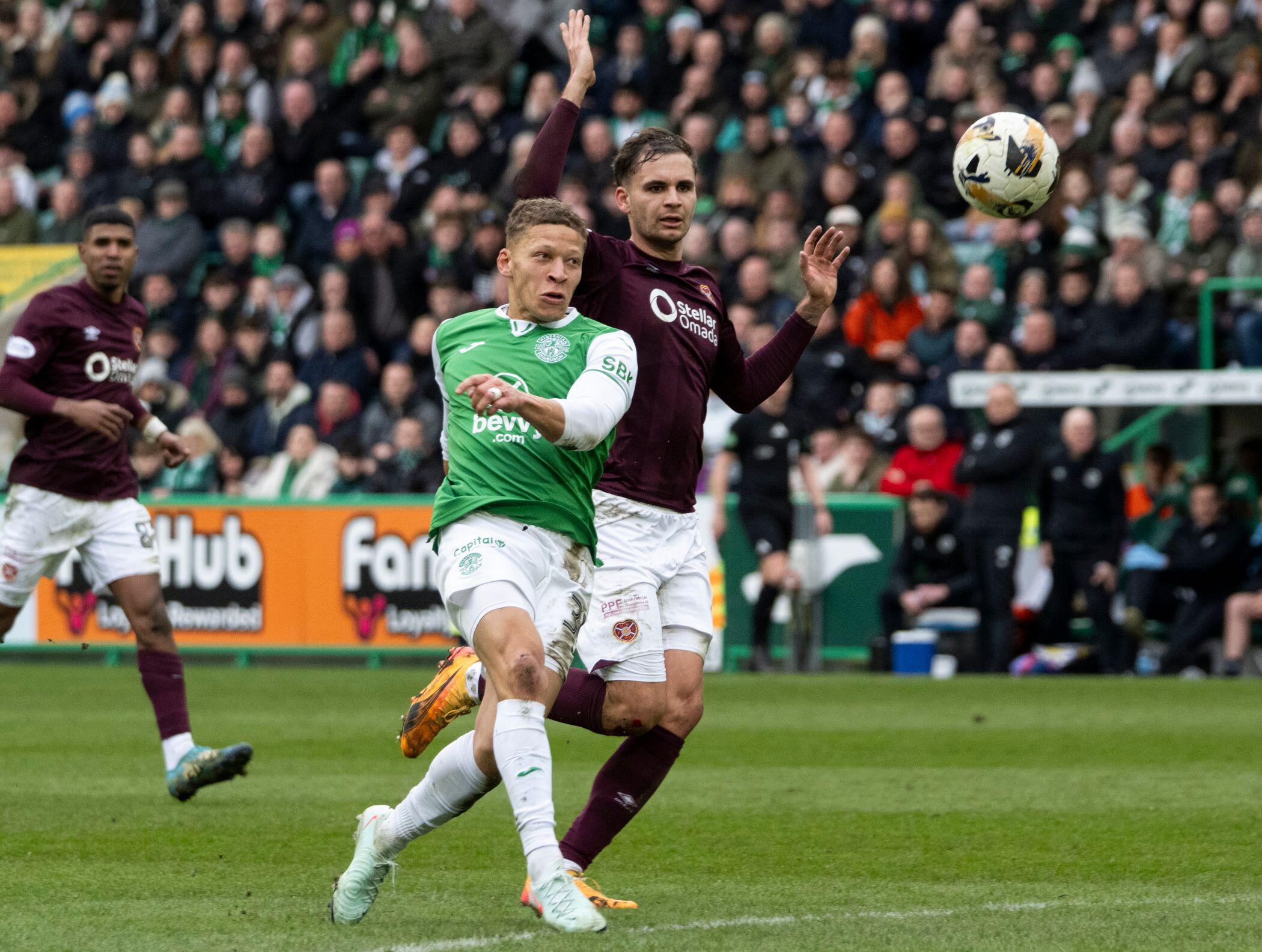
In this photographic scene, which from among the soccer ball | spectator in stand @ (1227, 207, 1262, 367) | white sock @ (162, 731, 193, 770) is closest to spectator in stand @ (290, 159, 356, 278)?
spectator in stand @ (1227, 207, 1262, 367)

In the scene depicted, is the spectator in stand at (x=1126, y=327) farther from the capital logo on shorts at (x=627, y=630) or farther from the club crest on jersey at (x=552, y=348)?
the club crest on jersey at (x=552, y=348)

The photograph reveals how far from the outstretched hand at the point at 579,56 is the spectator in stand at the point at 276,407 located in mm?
13270

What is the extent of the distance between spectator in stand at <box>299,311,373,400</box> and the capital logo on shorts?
13.8 m

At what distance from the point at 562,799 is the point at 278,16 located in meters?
17.5

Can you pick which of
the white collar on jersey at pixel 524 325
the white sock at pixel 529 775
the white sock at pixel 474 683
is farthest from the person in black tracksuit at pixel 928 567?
the white sock at pixel 529 775

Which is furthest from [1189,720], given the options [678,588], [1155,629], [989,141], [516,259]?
[516,259]

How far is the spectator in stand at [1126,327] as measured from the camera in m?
16.9

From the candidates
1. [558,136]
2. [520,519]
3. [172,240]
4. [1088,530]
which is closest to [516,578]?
[520,519]

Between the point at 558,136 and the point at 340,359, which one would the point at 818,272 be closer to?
the point at 558,136

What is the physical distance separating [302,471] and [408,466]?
1011mm

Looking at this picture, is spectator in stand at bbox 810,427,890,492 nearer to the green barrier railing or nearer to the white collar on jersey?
the green barrier railing

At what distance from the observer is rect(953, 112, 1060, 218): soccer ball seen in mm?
7660

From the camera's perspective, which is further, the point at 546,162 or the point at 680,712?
the point at 680,712

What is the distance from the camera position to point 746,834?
7953 millimetres
